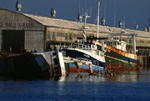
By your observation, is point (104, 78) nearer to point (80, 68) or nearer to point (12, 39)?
point (80, 68)

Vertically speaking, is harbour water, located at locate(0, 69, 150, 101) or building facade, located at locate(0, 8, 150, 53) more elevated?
building facade, located at locate(0, 8, 150, 53)

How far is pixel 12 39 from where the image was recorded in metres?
93.0

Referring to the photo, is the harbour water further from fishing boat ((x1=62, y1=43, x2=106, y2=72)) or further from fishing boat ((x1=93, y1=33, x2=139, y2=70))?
fishing boat ((x1=93, y1=33, x2=139, y2=70))

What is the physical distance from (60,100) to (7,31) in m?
53.3

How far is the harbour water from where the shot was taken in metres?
45.4

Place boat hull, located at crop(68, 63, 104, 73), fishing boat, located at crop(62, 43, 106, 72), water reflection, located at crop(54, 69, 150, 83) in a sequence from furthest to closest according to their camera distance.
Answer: boat hull, located at crop(68, 63, 104, 73) < fishing boat, located at crop(62, 43, 106, 72) < water reflection, located at crop(54, 69, 150, 83)

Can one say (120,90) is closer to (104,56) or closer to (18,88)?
(18,88)

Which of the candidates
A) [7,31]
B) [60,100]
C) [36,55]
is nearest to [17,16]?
[7,31]

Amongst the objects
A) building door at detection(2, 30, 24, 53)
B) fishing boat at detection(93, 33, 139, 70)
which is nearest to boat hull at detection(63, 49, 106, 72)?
fishing boat at detection(93, 33, 139, 70)

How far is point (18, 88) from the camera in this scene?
5253cm

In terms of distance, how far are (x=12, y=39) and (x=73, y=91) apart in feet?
150

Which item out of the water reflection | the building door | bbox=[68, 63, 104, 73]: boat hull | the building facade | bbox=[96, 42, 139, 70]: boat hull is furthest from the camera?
the building door

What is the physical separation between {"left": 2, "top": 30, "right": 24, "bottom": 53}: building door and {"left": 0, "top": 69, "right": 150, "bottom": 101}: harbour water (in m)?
32.3

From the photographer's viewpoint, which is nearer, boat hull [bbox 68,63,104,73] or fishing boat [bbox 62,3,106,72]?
fishing boat [bbox 62,3,106,72]
